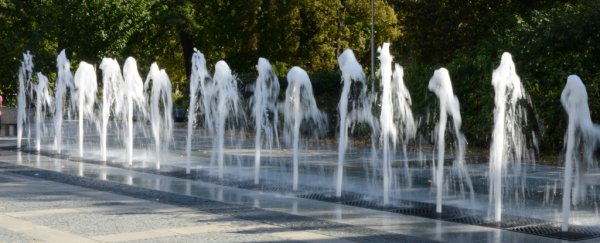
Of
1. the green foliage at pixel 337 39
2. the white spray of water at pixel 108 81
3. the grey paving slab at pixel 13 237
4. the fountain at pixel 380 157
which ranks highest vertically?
the green foliage at pixel 337 39

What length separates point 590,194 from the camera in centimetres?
1177

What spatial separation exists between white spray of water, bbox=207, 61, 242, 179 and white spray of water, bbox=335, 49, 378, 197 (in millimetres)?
1959

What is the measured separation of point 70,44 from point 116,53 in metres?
1.67

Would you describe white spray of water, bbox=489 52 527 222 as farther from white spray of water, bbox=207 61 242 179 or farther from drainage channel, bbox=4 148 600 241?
white spray of water, bbox=207 61 242 179

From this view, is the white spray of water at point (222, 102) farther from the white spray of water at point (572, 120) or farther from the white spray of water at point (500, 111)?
the white spray of water at point (572, 120)

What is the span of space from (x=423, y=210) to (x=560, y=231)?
186cm

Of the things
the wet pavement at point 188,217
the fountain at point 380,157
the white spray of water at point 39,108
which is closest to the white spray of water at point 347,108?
the fountain at point 380,157

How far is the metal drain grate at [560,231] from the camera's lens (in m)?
8.54

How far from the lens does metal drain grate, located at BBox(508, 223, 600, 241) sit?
8.54 meters

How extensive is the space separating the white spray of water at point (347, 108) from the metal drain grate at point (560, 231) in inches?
119

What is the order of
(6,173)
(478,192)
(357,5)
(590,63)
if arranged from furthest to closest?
→ (357,5)
(590,63)
(6,173)
(478,192)

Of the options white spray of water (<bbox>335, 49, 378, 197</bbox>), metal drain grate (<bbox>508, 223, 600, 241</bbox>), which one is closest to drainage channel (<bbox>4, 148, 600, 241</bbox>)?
metal drain grate (<bbox>508, 223, 600, 241</bbox>)

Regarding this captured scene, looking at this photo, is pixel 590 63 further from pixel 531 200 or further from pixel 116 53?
pixel 116 53

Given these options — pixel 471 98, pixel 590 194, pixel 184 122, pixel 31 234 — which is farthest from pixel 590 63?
pixel 184 122
